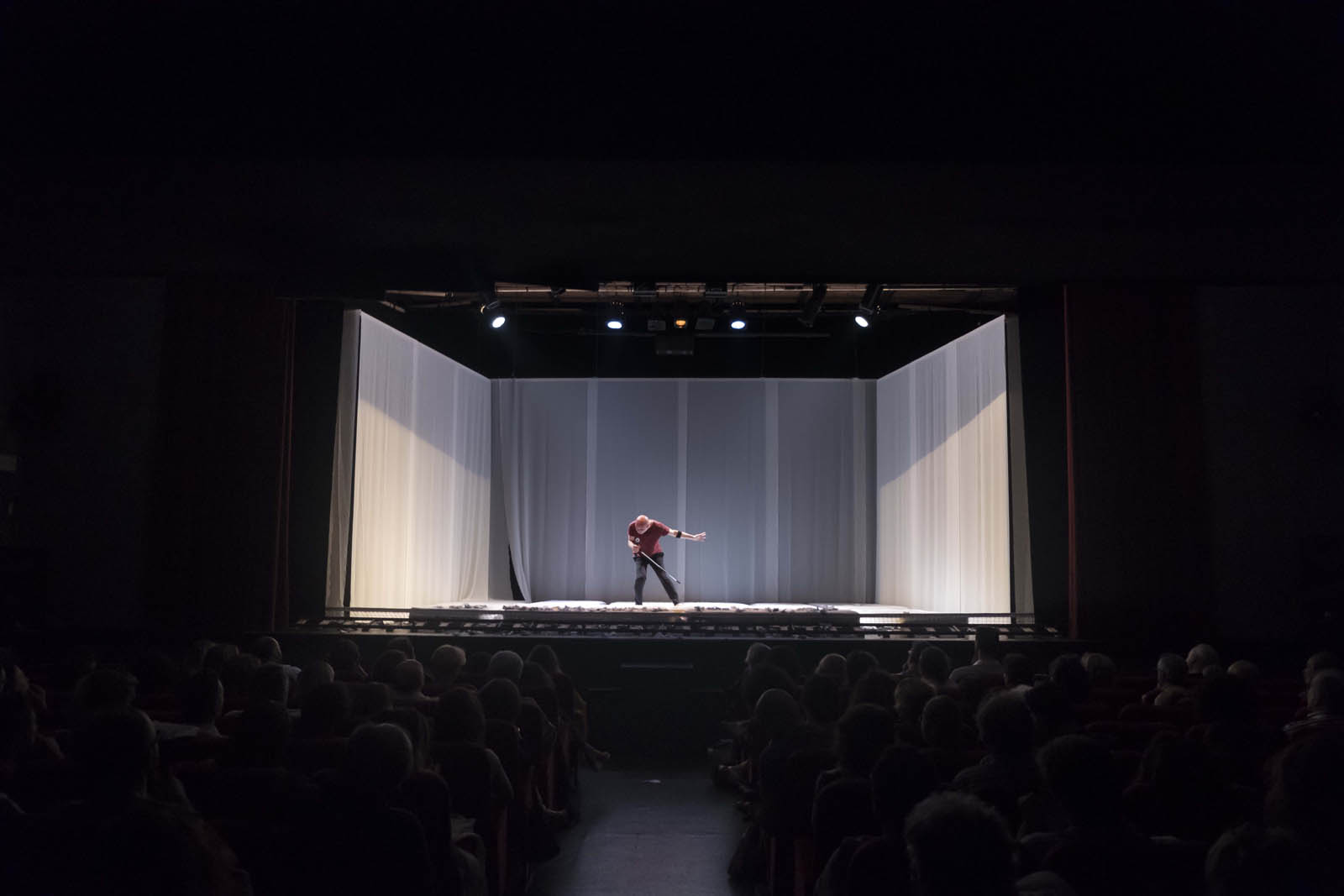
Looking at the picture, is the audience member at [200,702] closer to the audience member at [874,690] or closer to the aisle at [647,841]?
the aisle at [647,841]

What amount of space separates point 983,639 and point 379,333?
28.4 ft

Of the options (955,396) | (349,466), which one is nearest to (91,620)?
(349,466)

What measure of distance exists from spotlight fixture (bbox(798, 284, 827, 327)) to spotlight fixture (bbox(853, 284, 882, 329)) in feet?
1.57

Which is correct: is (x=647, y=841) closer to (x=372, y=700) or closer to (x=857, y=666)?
(x=857, y=666)

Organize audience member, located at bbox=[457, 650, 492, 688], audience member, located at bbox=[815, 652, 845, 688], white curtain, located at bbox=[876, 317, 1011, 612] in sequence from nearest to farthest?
audience member, located at bbox=[815, 652, 845, 688] → audience member, located at bbox=[457, 650, 492, 688] → white curtain, located at bbox=[876, 317, 1011, 612]

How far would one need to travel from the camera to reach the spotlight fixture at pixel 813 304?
39.9 ft

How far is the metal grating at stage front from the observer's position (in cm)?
928

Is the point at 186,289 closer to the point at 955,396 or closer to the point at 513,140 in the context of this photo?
the point at 513,140

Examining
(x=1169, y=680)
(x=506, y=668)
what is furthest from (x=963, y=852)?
(x=1169, y=680)

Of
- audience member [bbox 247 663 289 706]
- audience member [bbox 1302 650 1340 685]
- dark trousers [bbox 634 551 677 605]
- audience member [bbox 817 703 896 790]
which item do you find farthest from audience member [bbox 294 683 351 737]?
dark trousers [bbox 634 551 677 605]

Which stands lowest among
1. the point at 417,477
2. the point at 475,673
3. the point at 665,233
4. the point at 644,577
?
the point at 475,673

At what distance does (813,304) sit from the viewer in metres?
12.6

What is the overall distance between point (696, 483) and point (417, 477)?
4.71 metres

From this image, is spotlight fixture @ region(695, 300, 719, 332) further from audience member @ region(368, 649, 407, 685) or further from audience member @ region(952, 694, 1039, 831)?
audience member @ region(952, 694, 1039, 831)
